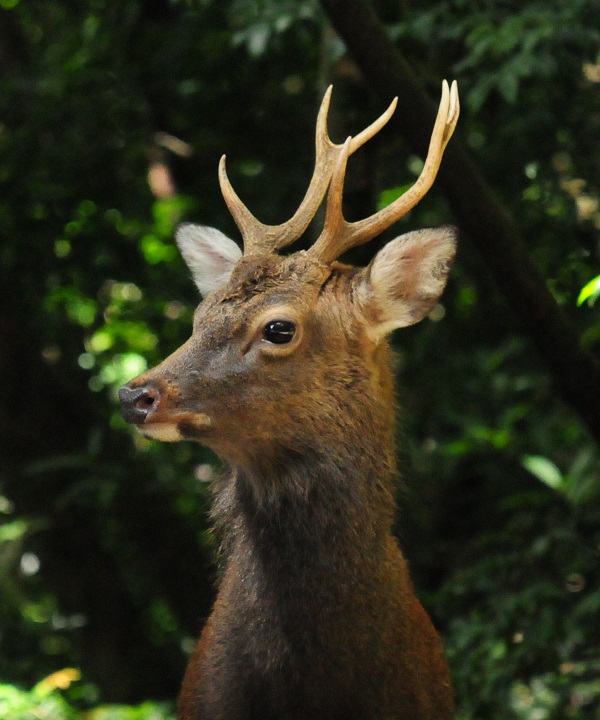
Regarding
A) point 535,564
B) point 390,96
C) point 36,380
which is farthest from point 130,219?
point 535,564

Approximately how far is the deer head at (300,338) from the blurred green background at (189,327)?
147 cm

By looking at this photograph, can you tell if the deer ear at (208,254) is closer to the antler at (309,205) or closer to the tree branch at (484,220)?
the antler at (309,205)

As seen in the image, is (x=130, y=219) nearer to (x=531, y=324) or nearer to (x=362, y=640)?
(x=531, y=324)

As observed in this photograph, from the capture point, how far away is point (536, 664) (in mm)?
5539

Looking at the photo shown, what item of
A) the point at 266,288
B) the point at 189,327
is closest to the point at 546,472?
the point at 189,327

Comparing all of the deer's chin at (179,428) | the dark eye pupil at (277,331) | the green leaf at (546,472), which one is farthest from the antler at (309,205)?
the green leaf at (546,472)

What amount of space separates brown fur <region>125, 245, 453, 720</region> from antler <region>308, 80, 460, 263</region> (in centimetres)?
11

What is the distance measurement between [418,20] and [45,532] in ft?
11.9

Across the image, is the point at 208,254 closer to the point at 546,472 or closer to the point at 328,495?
the point at 328,495

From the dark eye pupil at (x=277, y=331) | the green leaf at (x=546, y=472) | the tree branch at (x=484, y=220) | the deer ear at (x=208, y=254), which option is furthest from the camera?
the green leaf at (x=546, y=472)

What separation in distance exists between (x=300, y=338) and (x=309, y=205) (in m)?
0.53

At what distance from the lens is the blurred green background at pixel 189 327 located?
18.7ft

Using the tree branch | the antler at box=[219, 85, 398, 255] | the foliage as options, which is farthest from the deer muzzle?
the tree branch

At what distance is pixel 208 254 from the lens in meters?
4.58
